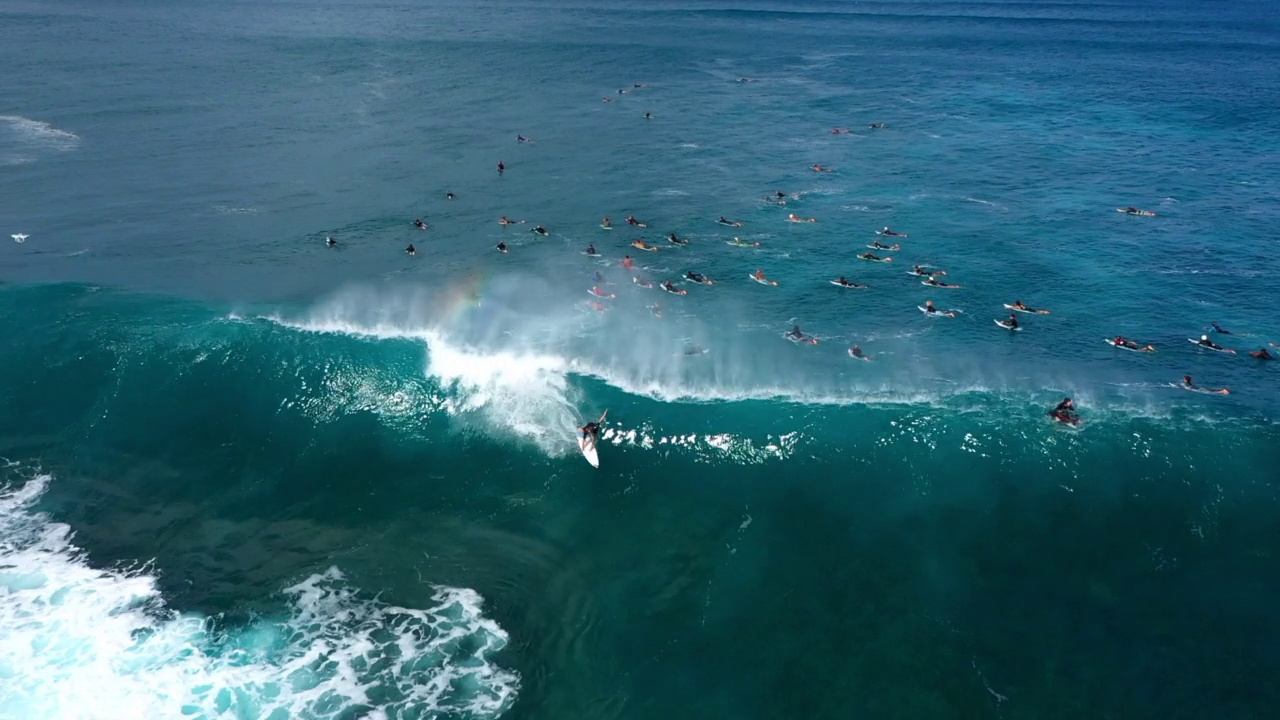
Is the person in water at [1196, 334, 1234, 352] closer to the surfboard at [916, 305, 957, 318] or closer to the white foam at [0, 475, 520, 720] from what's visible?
the surfboard at [916, 305, 957, 318]

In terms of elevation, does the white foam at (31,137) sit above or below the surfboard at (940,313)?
above

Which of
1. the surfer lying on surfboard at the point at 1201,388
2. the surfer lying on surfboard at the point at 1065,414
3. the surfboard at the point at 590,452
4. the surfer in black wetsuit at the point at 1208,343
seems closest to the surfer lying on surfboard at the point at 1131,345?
the surfer in black wetsuit at the point at 1208,343

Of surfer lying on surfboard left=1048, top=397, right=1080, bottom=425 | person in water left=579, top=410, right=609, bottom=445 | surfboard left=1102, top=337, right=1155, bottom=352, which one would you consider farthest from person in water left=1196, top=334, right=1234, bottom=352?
person in water left=579, top=410, right=609, bottom=445

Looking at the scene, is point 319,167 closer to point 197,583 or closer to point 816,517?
point 197,583

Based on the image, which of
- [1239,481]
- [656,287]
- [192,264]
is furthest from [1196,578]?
[192,264]

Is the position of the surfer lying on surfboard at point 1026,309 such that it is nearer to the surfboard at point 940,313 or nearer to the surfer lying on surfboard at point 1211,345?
the surfboard at point 940,313

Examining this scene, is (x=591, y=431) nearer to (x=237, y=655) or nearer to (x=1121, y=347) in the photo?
(x=237, y=655)

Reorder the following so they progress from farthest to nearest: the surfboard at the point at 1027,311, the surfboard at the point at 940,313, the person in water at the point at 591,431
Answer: the surfboard at the point at 1027,311, the surfboard at the point at 940,313, the person in water at the point at 591,431
